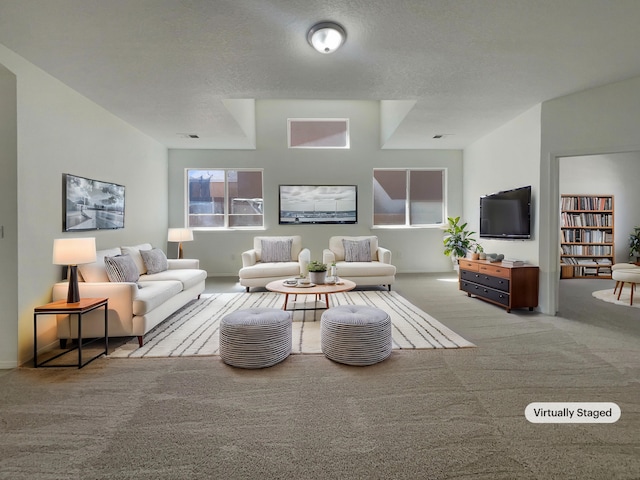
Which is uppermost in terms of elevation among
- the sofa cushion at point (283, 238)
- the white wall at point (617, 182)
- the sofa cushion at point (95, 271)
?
the white wall at point (617, 182)

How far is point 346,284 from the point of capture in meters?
4.04

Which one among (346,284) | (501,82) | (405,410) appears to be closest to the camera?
(405,410)

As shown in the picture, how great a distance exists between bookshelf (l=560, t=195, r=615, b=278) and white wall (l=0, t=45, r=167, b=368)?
339 inches

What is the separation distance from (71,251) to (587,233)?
357 inches

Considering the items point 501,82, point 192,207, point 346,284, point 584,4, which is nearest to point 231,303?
point 346,284

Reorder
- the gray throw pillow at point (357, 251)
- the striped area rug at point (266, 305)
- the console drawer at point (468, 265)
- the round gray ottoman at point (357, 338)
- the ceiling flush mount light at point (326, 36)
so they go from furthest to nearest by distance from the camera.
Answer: the gray throw pillow at point (357, 251)
the console drawer at point (468, 265)
the striped area rug at point (266, 305)
the round gray ottoman at point (357, 338)
the ceiling flush mount light at point (326, 36)

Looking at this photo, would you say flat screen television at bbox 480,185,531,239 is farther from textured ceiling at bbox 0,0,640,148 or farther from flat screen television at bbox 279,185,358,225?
flat screen television at bbox 279,185,358,225

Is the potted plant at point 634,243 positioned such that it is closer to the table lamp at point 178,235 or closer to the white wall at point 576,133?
the white wall at point 576,133

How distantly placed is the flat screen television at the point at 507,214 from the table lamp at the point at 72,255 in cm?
514

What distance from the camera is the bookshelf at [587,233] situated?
686cm

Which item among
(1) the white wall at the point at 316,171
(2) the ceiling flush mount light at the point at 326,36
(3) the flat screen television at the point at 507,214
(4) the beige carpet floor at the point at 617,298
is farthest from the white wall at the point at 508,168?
(2) the ceiling flush mount light at the point at 326,36

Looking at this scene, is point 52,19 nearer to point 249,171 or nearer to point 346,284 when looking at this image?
point 346,284

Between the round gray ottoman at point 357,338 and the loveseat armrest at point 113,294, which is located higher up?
the loveseat armrest at point 113,294

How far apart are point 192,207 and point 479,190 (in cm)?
592
